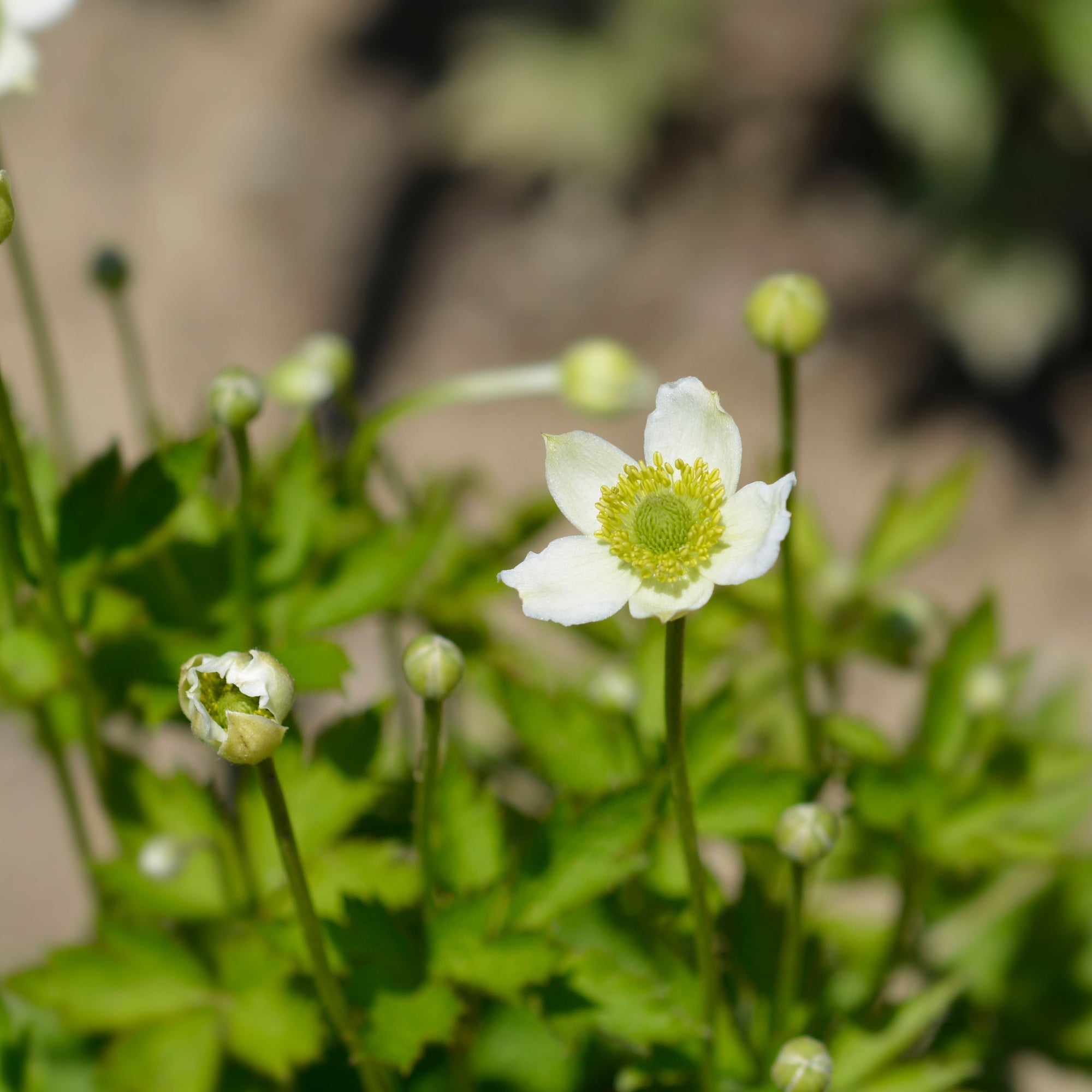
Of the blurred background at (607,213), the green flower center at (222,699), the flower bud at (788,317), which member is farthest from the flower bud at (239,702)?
the blurred background at (607,213)

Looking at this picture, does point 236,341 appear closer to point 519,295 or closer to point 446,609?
point 519,295

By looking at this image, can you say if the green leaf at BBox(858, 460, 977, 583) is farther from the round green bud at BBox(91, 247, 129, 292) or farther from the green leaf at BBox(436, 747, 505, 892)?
the round green bud at BBox(91, 247, 129, 292)

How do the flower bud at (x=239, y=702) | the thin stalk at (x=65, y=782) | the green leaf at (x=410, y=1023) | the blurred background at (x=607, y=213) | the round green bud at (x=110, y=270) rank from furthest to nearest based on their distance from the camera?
1. the blurred background at (x=607, y=213)
2. the round green bud at (x=110, y=270)
3. the thin stalk at (x=65, y=782)
4. the green leaf at (x=410, y=1023)
5. the flower bud at (x=239, y=702)

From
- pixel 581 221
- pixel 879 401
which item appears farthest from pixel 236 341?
pixel 879 401

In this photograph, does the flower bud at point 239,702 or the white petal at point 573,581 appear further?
the white petal at point 573,581

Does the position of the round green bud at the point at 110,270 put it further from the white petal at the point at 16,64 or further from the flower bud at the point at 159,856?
the flower bud at the point at 159,856

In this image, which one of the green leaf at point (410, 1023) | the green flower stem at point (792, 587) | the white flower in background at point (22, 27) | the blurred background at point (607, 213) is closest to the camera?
the green leaf at point (410, 1023)

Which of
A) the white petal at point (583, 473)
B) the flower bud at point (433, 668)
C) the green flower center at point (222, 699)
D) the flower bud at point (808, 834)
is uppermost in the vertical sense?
the white petal at point (583, 473)

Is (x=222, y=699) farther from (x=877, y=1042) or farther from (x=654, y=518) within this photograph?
(x=877, y=1042)
